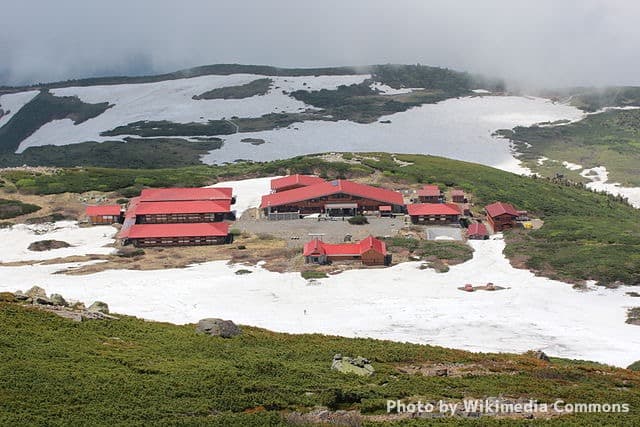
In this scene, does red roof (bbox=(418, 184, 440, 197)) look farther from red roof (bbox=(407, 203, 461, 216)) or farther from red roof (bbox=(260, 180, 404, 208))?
red roof (bbox=(407, 203, 461, 216))

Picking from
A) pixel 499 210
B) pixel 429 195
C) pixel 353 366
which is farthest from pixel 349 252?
pixel 353 366

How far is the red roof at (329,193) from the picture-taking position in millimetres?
82125

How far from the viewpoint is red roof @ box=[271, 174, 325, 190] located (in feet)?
299

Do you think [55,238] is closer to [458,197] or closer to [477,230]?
[477,230]

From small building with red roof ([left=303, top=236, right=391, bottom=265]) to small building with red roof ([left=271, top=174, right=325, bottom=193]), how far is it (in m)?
26.5

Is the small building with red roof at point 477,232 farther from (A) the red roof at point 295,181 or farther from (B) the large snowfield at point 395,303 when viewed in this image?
(A) the red roof at point 295,181

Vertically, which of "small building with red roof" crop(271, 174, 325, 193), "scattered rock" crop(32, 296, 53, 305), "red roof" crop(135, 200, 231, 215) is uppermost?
"small building with red roof" crop(271, 174, 325, 193)

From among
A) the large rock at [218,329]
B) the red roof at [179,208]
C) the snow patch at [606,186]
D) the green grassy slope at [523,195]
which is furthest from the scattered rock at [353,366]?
the snow patch at [606,186]

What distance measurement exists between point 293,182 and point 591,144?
314ft

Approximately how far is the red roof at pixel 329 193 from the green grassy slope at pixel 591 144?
60.1 m

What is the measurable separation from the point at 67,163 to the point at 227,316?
107 metres

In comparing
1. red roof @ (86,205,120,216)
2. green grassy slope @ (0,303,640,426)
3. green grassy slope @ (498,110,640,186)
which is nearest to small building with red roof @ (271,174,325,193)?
red roof @ (86,205,120,216)

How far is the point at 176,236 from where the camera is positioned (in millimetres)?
70938

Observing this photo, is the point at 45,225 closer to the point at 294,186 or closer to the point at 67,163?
the point at 294,186
